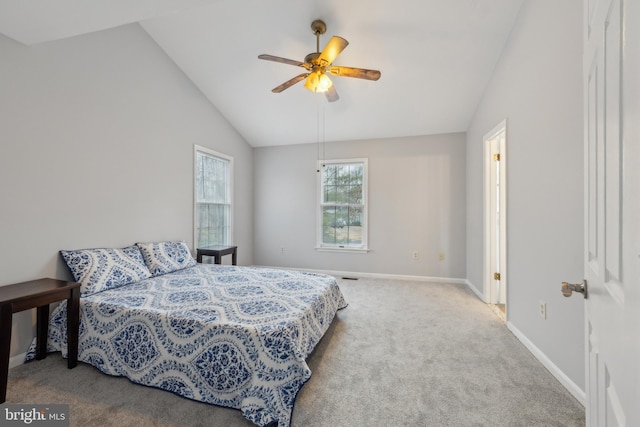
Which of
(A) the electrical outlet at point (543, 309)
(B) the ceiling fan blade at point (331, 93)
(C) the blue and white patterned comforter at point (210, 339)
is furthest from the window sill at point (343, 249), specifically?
(A) the electrical outlet at point (543, 309)

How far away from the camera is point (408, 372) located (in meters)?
1.93

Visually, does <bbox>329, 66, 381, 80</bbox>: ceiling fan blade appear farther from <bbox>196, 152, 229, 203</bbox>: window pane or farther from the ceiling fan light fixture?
<bbox>196, 152, 229, 203</bbox>: window pane

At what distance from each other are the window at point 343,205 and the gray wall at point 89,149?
7.28ft

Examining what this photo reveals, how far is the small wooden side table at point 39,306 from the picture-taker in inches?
62.8

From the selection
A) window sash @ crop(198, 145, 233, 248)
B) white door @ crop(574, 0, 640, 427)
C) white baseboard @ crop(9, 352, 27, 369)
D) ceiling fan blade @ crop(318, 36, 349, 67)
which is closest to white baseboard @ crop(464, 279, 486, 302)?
white door @ crop(574, 0, 640, 427)

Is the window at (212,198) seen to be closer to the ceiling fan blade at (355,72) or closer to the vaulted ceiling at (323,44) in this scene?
the vaulted ceiling at (323,44)

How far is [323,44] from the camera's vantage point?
3043 millimetres

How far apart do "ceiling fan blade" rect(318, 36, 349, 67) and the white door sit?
1615 millimetres

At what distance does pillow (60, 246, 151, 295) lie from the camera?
2230mm

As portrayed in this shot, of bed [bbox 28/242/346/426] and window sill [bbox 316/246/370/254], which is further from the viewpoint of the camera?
window sill [bbox 316/246/370/254]

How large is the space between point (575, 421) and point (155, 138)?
4269 millimetres

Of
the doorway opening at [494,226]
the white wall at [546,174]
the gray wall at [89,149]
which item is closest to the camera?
the white wall at [546,174]

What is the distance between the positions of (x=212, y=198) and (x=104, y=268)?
80.1 inches

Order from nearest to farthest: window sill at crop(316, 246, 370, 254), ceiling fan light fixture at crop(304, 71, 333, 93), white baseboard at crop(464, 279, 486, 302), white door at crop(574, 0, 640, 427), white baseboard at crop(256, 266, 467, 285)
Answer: white door at crop(574, 0, 640, 427)
ceiling fan light fixture at crop(304, 71, 333, 93)
white baseboard at crop(464, 279, 486, 302)
white baseboard at crop(256, 266, 467, 285)
window sill at crop(316, 246, 370, 254)
